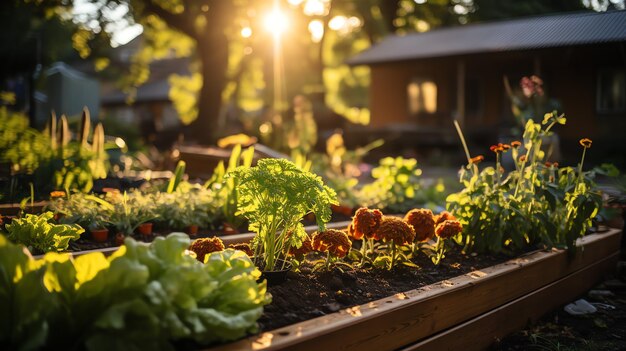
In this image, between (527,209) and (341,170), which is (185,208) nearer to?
(527,209)

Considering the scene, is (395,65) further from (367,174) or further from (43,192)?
(43,192)

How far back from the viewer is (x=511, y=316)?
3.63 m

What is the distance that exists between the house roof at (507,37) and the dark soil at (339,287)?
12.8m

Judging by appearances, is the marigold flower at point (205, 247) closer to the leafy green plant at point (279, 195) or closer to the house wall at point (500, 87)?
the leafy green plant at point (279, 195)

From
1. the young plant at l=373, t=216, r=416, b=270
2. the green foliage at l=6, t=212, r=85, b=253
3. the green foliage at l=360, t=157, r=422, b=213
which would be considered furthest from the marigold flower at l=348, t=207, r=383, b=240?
the green foliage at l=360, t=157, r=422, b=213

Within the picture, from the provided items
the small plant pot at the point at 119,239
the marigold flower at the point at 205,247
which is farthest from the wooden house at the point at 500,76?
the marigold flower at the point at 205,247

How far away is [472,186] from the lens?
4367mm

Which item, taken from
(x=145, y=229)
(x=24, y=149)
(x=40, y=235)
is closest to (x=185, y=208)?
(x=145, y=229)

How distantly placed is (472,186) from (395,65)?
1707cm

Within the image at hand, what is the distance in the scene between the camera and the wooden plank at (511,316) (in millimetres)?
3023

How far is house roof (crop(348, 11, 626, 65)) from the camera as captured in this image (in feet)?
51.9

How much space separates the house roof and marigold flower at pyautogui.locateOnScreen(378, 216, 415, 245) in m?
13.1

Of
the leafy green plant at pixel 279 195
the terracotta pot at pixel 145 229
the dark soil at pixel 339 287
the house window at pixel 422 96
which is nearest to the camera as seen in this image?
the dark soil at pixel 339 287

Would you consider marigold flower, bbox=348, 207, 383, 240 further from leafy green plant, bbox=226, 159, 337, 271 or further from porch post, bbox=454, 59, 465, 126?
porch post, bbox=454, 59, 465, 126
